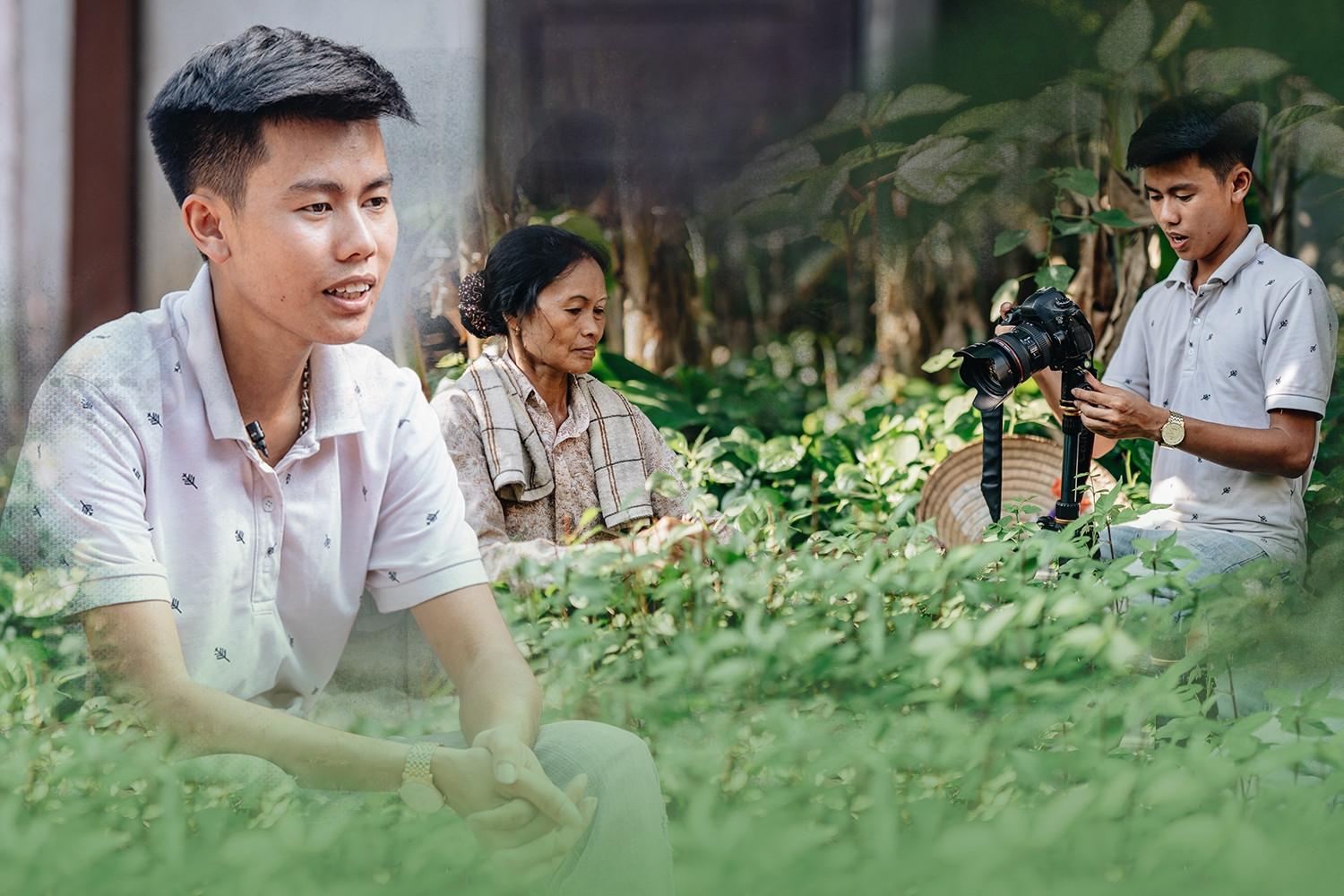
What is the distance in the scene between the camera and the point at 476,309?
2.34 metres

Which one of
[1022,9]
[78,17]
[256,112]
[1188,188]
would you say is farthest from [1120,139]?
[78,17]

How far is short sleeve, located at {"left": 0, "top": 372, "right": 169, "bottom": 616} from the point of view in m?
1.67

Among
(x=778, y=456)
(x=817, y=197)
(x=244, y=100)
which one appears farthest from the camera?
(x=778, y=456)

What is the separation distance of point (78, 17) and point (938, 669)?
74.3 inches

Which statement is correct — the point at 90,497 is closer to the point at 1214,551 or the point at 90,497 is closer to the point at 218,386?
the point at 218,386

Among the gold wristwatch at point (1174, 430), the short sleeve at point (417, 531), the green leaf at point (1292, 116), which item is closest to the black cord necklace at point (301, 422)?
the short sleeve at point (417, 531)

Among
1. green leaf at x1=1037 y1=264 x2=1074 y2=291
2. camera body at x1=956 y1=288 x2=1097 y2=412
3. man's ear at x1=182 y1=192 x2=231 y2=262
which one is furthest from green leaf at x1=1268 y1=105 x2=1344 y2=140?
man's ear at x1=182 y1=192 x2=231 y2=262

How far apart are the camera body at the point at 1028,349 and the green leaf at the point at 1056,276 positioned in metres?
0.50

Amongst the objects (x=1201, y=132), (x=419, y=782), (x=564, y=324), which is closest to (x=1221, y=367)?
(x=1201, y=132)

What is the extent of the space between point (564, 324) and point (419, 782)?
0.99 metres

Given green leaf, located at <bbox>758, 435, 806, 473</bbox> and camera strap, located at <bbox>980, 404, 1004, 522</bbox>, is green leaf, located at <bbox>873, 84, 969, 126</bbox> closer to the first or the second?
camera strap, located at <bbox>980, 404, 1004, 522</bbox>

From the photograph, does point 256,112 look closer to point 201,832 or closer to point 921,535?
point 201,832

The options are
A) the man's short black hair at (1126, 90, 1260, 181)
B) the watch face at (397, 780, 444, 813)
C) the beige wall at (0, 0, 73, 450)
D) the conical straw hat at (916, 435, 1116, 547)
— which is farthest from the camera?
the conical straw hat at (916, 435, 1116, 547)

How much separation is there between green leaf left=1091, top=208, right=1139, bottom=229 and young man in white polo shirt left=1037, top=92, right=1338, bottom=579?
249 mm
